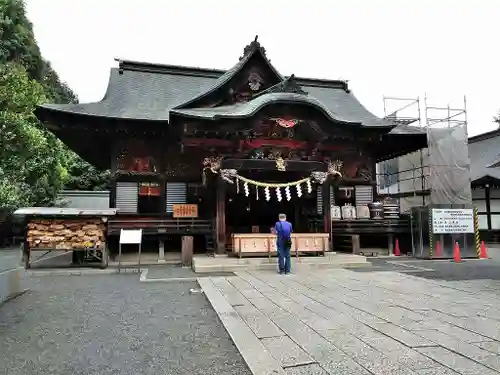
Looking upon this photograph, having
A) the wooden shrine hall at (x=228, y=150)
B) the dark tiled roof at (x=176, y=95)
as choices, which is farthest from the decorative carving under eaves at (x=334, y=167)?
the dark tiled roof at (x=176, y=95)

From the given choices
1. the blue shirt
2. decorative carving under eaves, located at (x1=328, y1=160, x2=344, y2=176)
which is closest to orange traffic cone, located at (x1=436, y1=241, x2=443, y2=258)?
decorative carving under eaves, located at (x1=328, y1=160, x2=344, y2=176)

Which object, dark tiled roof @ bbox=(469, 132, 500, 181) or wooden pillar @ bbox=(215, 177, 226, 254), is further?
dark tiled roof @ bbox=(469, 132, 500, 181)

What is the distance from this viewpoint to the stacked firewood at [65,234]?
11750mm

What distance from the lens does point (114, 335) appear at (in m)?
5.00

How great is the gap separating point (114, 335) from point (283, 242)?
19.7ft

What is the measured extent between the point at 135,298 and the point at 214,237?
20.7ft

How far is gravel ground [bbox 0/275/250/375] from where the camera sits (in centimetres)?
392

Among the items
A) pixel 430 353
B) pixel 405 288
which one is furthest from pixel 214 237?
pixel 430 353

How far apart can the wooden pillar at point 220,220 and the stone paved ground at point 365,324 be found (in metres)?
4.11

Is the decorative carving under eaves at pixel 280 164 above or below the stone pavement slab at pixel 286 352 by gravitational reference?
above

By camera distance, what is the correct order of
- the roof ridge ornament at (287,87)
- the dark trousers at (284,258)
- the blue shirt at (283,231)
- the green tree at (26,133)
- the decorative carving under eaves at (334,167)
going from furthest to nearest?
the decorative carving under eaves at (334,167), the roof ridge ornament at (287,87), the green tree at (26,133), the dark trousers at (284,258), the blue shirt at (283,231)

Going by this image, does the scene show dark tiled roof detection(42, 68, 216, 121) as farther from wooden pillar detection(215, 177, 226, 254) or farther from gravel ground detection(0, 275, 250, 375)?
gravel ground detection(0, 275, 250, 375)

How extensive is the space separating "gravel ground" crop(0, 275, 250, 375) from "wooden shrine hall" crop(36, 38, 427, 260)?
573 centimetres

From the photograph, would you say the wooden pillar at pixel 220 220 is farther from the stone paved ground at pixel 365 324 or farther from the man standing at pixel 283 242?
the stone paved ground at pixel 365 324
